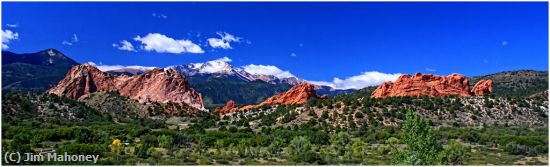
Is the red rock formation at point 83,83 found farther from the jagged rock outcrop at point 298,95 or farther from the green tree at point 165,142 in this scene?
the green tree at point 165,142

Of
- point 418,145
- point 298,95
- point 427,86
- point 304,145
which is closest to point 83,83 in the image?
point 298,95

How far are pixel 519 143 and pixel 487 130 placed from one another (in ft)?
61.4

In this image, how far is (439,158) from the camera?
31562mm

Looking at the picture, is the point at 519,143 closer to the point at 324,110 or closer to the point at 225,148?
the point at 225,148

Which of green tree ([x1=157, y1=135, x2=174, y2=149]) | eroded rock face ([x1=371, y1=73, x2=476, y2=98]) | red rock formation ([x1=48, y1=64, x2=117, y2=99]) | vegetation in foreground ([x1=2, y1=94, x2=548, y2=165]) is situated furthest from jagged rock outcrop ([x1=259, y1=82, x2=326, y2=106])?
green tree ([x1=157, y1=135, x2=174, y2=149])

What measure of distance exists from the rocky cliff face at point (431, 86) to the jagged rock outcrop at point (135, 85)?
5338 cm

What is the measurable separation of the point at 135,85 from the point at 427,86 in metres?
75.9

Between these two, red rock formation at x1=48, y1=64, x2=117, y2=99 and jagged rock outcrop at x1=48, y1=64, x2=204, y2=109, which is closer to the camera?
red rock formation at x1=48, y1=64, x2=117, y2=99

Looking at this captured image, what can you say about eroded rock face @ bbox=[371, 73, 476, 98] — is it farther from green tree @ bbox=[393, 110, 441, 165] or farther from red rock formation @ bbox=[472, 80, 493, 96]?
green tree @ bbox=[393, 110, 441, 165]

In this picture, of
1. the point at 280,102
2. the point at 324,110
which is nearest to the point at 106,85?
the point at 280,102

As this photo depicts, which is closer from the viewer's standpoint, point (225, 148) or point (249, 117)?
point (225, 148)

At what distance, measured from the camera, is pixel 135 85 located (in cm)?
14362

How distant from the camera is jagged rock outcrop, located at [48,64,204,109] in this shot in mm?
135000

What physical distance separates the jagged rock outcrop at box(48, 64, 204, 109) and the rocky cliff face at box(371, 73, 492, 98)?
53378mm
